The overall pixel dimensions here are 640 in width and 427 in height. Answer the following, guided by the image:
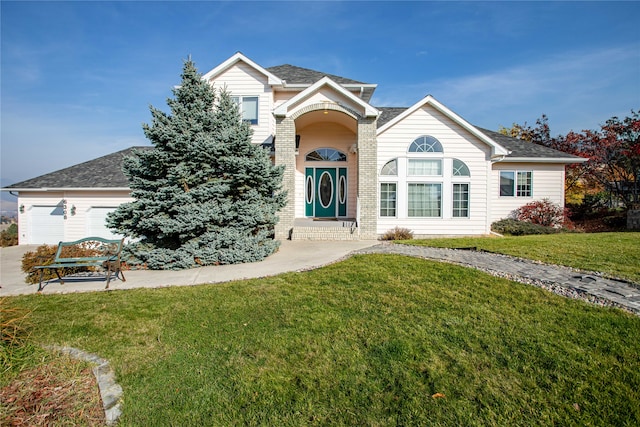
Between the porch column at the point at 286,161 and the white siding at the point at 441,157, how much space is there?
415 centimetres

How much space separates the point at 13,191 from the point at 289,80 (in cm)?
1729

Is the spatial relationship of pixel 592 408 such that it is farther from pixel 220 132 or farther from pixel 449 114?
pixel 449 114

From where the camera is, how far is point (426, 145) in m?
Answer: 14.2

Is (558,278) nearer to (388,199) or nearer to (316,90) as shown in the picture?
(388,199)

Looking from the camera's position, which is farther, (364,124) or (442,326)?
(364,124)

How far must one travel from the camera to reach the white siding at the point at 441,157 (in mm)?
14195

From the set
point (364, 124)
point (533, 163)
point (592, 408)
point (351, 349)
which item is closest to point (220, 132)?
point (364, 124)

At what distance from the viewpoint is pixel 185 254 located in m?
8.95

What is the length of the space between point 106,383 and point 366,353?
2.98 metres

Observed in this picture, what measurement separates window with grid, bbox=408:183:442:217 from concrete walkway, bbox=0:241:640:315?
4.58 metres

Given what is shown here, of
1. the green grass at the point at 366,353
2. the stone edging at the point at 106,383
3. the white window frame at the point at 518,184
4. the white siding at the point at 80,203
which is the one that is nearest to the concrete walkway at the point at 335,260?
the green grass at the point at 366,353

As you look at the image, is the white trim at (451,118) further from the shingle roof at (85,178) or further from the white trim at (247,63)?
the shingle roof at (85,178)

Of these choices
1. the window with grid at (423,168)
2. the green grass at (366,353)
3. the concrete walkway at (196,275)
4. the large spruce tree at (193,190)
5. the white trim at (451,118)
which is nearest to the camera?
the green grass at (366,353)

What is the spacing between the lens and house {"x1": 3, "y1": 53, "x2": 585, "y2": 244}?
1328cm
